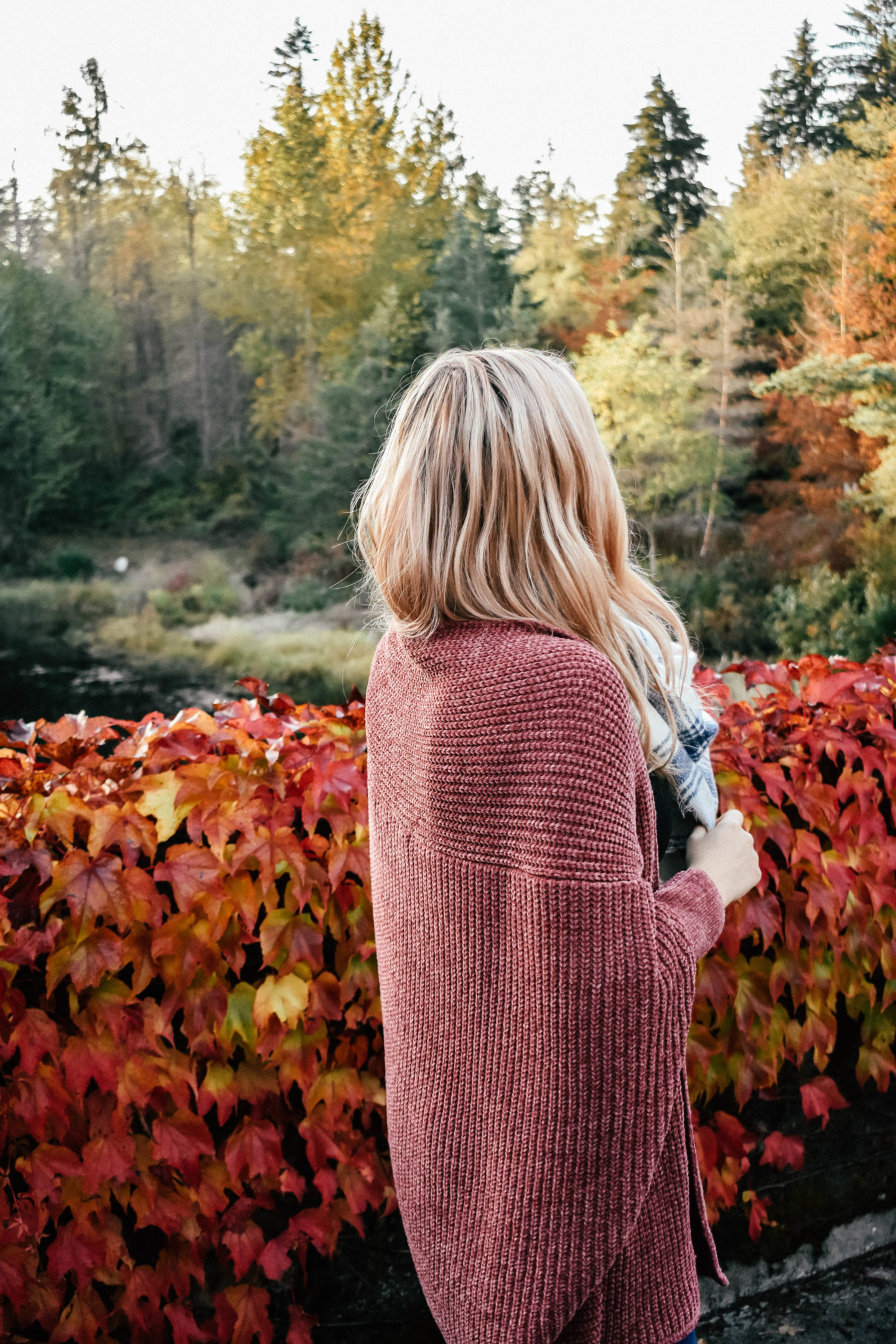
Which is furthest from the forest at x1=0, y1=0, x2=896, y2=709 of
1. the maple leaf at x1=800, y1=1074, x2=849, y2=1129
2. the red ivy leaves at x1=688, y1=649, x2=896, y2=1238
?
the maple leaf at x1=800, y1=1074, x2=849, y2=1129

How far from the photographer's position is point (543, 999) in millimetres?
1012

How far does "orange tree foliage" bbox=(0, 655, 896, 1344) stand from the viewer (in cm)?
159

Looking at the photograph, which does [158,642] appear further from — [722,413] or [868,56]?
[868,56]

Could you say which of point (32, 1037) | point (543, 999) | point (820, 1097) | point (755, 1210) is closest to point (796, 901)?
point (820, 1097)

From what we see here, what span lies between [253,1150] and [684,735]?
1.14 meters

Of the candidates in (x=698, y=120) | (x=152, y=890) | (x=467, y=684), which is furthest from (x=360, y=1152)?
(x=698, y=120)

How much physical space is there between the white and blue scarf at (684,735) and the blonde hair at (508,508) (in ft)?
0.09

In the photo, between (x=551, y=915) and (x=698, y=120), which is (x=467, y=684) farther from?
(x=698, y=120)

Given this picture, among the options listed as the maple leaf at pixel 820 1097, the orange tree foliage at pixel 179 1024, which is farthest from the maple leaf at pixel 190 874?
the maple leaf at pixel 820 1097

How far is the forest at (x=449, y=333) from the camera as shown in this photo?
895 centimetres

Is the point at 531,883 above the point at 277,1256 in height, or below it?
above

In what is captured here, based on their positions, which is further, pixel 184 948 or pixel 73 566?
pixel 73 566

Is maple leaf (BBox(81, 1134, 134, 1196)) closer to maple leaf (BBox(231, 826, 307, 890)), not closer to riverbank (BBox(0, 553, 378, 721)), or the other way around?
maple leaf (BBox(231, 826, 307, 890))

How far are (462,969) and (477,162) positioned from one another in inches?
386
